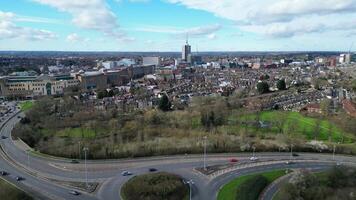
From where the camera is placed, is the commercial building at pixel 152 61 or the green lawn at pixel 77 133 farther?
the commercial building at pixel 152 61

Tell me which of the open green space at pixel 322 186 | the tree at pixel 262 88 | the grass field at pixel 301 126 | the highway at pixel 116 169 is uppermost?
the tree at pixel 262 88

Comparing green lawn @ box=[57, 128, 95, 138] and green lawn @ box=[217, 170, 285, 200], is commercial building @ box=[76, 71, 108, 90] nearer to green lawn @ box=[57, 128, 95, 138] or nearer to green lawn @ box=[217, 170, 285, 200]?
green lawn @ box=[57, 128, 95, 138]

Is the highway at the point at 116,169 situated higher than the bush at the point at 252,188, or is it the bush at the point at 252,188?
the bush at the point at 252,188

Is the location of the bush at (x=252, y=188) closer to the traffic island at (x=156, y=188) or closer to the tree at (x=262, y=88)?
the traffic island at (x=156, y=188)

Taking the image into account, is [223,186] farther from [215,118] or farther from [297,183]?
[215,118]

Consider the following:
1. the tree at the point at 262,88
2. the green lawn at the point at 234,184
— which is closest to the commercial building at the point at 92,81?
the tree at the point at 262,88

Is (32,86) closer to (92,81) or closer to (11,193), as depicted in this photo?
(92,81)
